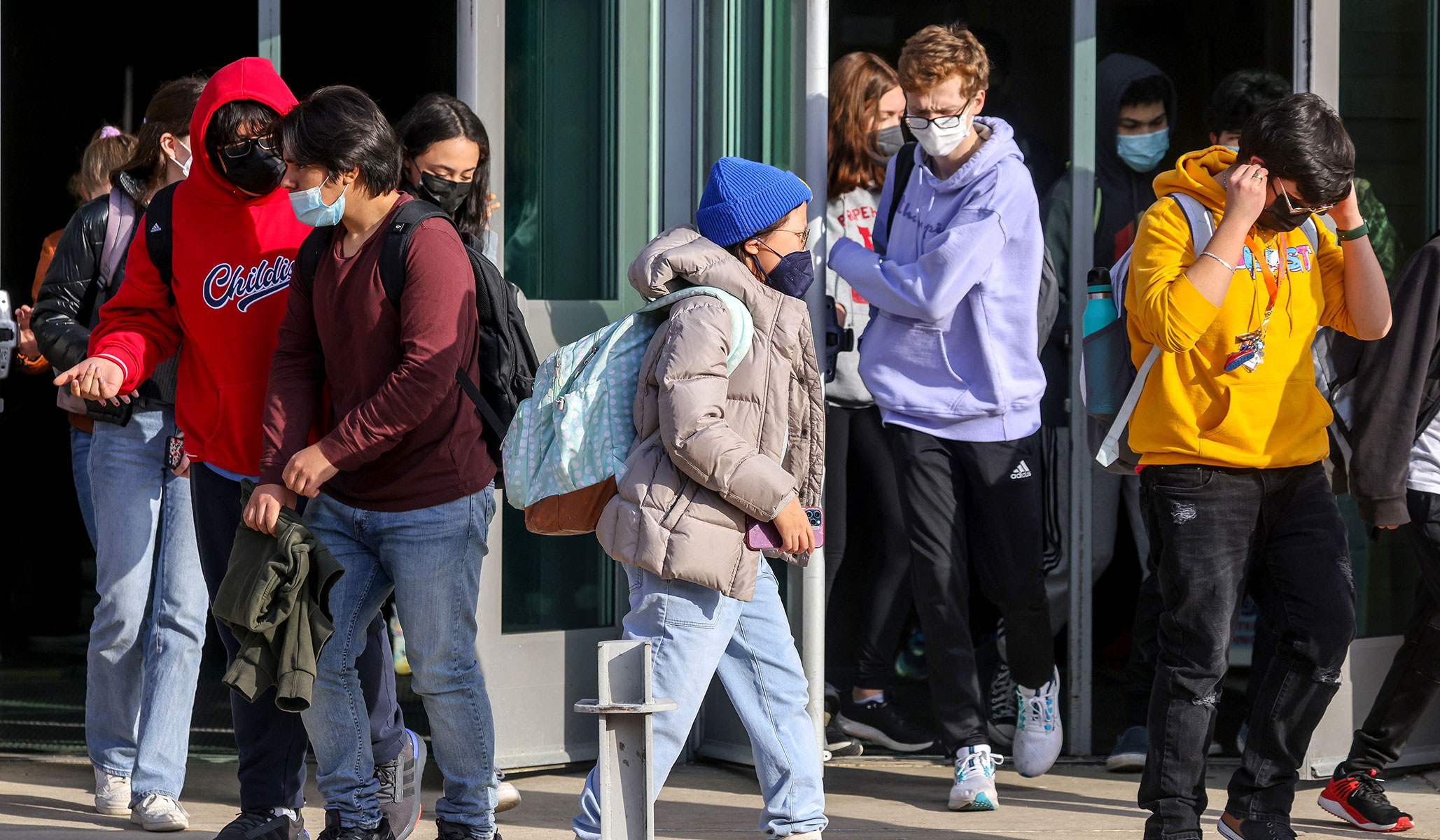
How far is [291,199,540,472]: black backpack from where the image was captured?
3.60 m

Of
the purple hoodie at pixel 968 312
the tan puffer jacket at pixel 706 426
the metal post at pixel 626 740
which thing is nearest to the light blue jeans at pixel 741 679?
the tan puffer jacket at pixel 706 426

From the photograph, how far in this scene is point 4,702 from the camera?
5.86 meters

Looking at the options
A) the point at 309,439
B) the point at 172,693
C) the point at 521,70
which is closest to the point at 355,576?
the point at 309,439

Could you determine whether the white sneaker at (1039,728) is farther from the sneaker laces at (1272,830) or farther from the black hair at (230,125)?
the black hair at (230,125)

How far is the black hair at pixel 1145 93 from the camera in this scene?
18.4 ft

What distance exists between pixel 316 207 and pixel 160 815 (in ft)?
5.81

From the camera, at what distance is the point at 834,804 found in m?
4.66

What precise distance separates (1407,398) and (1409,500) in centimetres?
41

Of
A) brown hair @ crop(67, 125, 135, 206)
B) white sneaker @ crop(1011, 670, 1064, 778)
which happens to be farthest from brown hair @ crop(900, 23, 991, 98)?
brown hair @ crop(67, 125, 135, 206)

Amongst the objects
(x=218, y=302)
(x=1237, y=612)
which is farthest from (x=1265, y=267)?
(x=218, y=302)

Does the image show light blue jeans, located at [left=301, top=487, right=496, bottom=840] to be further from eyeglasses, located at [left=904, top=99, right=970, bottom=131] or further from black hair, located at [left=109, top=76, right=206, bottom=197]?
eyeglasses, located at [left=904, top=99, right=970, bottom=131]

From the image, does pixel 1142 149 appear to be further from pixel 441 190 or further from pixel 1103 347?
pixel 441 190

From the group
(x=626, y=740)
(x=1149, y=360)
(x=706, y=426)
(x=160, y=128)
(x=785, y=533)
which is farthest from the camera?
(x=160, y=128)

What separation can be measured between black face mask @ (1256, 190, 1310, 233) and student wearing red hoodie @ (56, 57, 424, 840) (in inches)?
91.2
